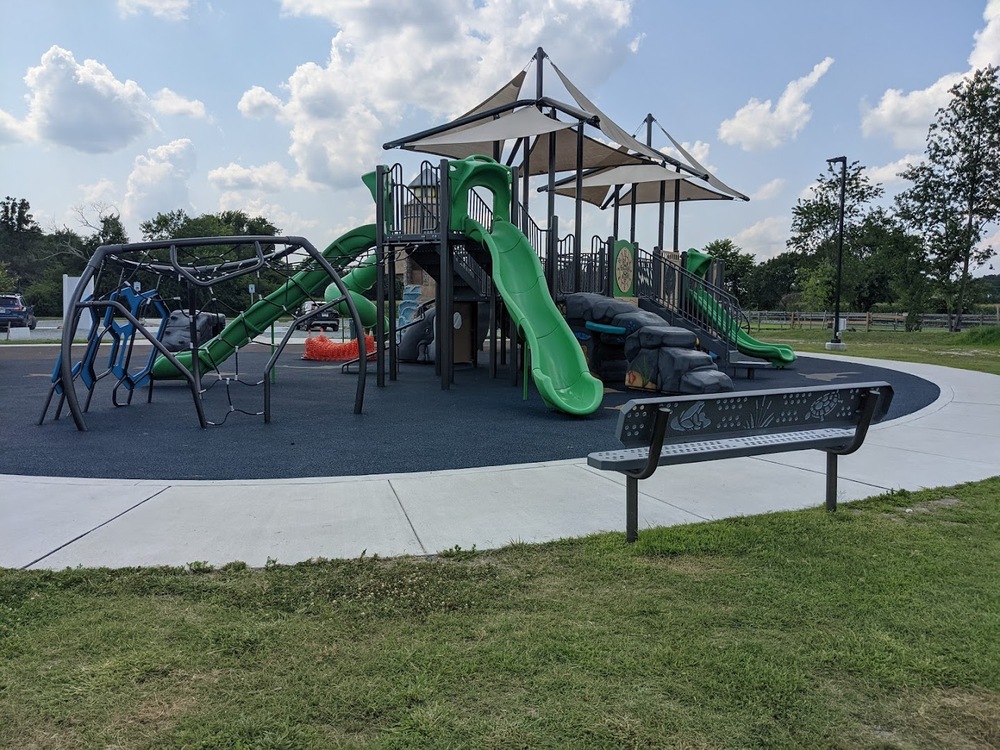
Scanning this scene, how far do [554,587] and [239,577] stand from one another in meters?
1.62

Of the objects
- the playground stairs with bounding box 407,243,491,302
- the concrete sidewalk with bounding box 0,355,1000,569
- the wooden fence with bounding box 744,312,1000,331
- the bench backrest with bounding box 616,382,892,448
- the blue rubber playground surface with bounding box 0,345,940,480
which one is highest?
the playground stairs with bounding box 407,243,491,302

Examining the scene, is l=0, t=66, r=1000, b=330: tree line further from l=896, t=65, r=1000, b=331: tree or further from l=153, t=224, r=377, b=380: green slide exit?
l=153, t=224, r=377, b=380: green slide exit

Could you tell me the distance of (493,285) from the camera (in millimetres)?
14117

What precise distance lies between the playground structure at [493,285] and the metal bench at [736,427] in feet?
15.0

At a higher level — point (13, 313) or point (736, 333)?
point (13, 313)

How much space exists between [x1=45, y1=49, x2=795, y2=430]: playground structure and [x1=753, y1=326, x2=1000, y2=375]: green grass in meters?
5.34

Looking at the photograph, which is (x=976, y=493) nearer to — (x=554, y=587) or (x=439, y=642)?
(x=554, y=587)

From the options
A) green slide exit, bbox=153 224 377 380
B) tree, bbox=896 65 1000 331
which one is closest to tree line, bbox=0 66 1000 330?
tree, bbox=896 65 1000 331

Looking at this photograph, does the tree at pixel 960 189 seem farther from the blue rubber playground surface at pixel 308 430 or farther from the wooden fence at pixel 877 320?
the blue rubber playground surface at pixel 308 430

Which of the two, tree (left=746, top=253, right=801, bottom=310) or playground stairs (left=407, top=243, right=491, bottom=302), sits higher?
tree (left=746, top=253, right=801, bottom=310)

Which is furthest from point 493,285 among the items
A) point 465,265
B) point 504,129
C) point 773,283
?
point 773,283

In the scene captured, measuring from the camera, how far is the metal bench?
4117 mm

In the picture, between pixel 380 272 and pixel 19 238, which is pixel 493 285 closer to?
pixel 380 272

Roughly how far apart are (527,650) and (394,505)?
2.32 metres
